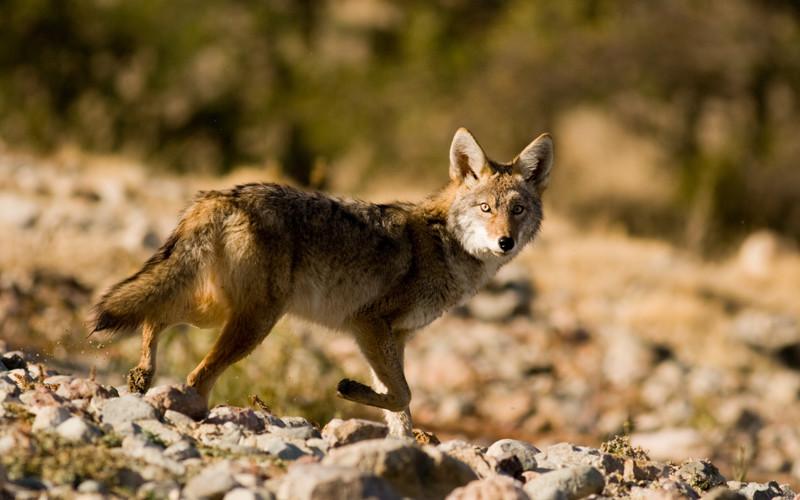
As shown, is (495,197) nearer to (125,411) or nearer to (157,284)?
(157,284)

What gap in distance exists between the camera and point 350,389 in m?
6.78

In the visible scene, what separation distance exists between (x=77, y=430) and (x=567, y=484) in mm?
2160

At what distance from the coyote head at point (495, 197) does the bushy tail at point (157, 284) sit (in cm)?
205

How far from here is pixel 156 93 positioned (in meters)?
28.2

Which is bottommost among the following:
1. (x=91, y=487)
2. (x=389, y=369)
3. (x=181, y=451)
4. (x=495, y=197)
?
(x=91, y=487)

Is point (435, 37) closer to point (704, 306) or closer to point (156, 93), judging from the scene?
point (156, 93)

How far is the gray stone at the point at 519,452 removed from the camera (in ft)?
19.3

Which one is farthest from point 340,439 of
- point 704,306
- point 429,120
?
point 429,120

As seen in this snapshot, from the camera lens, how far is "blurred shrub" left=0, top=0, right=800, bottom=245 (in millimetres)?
26500

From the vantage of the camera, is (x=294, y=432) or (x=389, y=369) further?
(x=389, y=369)

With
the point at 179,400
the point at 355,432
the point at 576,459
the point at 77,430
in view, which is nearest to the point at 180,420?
the point at 179,400

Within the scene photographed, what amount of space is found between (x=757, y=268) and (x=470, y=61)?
1733 cm

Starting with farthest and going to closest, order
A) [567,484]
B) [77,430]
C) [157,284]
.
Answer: [157,284] < [567,484] < [77,430]

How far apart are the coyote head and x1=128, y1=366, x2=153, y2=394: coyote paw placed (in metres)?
2.37
